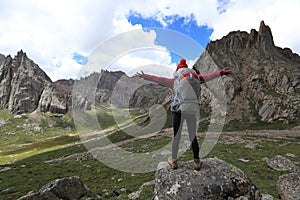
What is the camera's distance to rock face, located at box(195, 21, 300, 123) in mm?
138625

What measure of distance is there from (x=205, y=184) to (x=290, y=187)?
9652 mm

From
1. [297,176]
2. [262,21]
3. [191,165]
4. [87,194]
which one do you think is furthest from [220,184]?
[262,21]

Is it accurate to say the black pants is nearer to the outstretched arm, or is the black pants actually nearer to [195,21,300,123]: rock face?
the outstretched arm

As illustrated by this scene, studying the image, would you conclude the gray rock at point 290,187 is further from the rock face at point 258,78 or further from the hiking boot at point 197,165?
the rock face at point 258,78

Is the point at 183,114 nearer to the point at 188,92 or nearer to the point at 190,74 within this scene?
the point at 188,92

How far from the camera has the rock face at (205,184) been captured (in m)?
9.38

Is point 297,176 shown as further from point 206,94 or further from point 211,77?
point 206,94

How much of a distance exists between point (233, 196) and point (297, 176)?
10235 mm

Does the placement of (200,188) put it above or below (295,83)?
below

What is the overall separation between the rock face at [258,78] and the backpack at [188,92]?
115317 mm

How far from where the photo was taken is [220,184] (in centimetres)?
955

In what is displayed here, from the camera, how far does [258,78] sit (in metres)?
162

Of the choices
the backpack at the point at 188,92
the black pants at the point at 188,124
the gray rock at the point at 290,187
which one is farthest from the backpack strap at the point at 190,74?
the gray rock at the point at 290,187

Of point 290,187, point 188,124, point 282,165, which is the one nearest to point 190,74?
point 188,124
